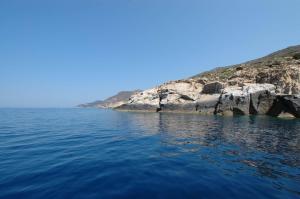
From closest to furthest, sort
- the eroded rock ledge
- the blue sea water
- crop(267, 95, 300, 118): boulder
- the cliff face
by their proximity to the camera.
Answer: the blue sea water, crop(267, 95, 300, 118): boulder, the eroded rock ledge, the cliff face

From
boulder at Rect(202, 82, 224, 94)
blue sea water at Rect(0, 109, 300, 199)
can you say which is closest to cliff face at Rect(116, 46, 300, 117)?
boulder at Rect(202, 82, 224, 94)

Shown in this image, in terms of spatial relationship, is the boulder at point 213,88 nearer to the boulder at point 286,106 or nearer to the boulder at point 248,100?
the boulder at point 248,100

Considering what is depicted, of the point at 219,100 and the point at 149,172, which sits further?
the point at 219,100

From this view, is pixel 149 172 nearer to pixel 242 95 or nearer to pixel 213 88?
pixel 242 95

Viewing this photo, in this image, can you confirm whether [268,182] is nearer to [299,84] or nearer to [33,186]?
[33,186]

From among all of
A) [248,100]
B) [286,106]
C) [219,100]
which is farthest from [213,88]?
[286,106]

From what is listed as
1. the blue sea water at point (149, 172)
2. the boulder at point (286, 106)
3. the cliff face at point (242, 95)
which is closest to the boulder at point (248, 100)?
the cliff face at point (242, 95)

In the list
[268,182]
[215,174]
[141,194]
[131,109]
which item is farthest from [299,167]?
[131,109]

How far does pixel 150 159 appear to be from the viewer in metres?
12.8

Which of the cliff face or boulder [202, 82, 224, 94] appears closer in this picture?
the cliff face

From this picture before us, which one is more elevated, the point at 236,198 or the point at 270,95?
the point at 270,95

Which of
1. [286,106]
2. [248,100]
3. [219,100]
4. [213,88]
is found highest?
[213,88]

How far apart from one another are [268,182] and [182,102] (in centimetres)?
5553

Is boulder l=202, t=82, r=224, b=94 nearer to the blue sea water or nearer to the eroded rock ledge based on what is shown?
the eroded rock ledge
